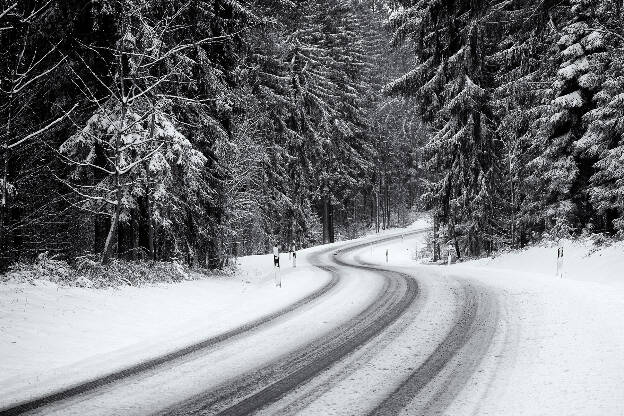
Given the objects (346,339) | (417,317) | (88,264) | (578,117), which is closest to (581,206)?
(578,117)

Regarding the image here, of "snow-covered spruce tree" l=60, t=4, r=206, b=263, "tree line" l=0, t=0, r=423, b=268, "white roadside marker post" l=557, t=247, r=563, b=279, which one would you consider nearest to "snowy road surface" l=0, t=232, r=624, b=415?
"tree line" l=0, t=0, r=423, b=268

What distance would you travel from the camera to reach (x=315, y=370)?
483cm

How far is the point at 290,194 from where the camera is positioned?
111 feet

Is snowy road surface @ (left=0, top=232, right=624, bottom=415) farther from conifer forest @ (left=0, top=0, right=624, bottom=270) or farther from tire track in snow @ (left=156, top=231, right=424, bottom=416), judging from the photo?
conifer forest @ (left=0, top=0, right=624, bottom=270)

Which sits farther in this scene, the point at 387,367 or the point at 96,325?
the point at 96,325

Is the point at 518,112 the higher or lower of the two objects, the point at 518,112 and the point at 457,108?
the lower

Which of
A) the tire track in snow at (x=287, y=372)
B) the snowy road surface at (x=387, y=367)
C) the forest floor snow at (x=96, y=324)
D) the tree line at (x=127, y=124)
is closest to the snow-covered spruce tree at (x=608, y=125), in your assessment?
the snowy road surface at (x=387, y=367)

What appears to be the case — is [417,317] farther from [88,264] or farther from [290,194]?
[290,194]

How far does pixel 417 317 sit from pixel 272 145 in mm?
24785

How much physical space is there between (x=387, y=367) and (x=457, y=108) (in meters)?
17.3

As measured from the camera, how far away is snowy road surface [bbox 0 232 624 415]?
12.8ft

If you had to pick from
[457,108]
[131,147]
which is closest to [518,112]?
[457,108]

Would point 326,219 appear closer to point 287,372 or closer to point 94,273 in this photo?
point 94,273

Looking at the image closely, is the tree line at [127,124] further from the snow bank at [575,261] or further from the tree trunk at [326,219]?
the tree trunk at [326,219]
